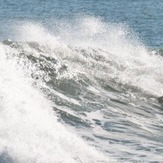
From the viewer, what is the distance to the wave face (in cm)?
1465

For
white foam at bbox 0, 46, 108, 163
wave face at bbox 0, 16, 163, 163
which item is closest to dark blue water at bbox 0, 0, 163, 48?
wave face at bbox 0, 16, 163, 163

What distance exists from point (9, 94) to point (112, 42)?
1690cm

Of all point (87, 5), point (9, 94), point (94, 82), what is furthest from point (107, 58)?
point (87, 5)

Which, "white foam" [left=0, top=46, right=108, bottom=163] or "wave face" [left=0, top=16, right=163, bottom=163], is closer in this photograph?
"white foam" [left=0, top=46, right=108, bottom=163]

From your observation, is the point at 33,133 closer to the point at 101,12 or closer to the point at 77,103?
the point at 77,103

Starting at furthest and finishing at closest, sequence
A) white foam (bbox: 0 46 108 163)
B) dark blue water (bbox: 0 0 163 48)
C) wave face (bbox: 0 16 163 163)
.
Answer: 1. dark blue water (bbox: 0 0 163 48)
2. wave face (bbox: 0 16 163 163)
3. white foam (bbox: 0 46 108 163)

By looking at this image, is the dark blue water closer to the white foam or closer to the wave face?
the wave face

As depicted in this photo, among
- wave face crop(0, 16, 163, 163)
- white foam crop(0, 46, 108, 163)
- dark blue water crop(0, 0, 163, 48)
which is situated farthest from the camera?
dark blue water crop(0, 0, 163, 48)

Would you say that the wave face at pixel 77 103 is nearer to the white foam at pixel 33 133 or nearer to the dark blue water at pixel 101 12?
the white foam at pixel 33 133

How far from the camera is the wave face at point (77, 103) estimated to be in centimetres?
1465

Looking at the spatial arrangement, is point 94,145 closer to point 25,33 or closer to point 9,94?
point 9,94

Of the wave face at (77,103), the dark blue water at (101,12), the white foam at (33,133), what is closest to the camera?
the white foam at (33,133)

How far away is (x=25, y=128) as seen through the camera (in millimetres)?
15234

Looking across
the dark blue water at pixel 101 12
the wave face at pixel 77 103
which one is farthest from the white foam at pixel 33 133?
the dark blue water at pixel 101 12
